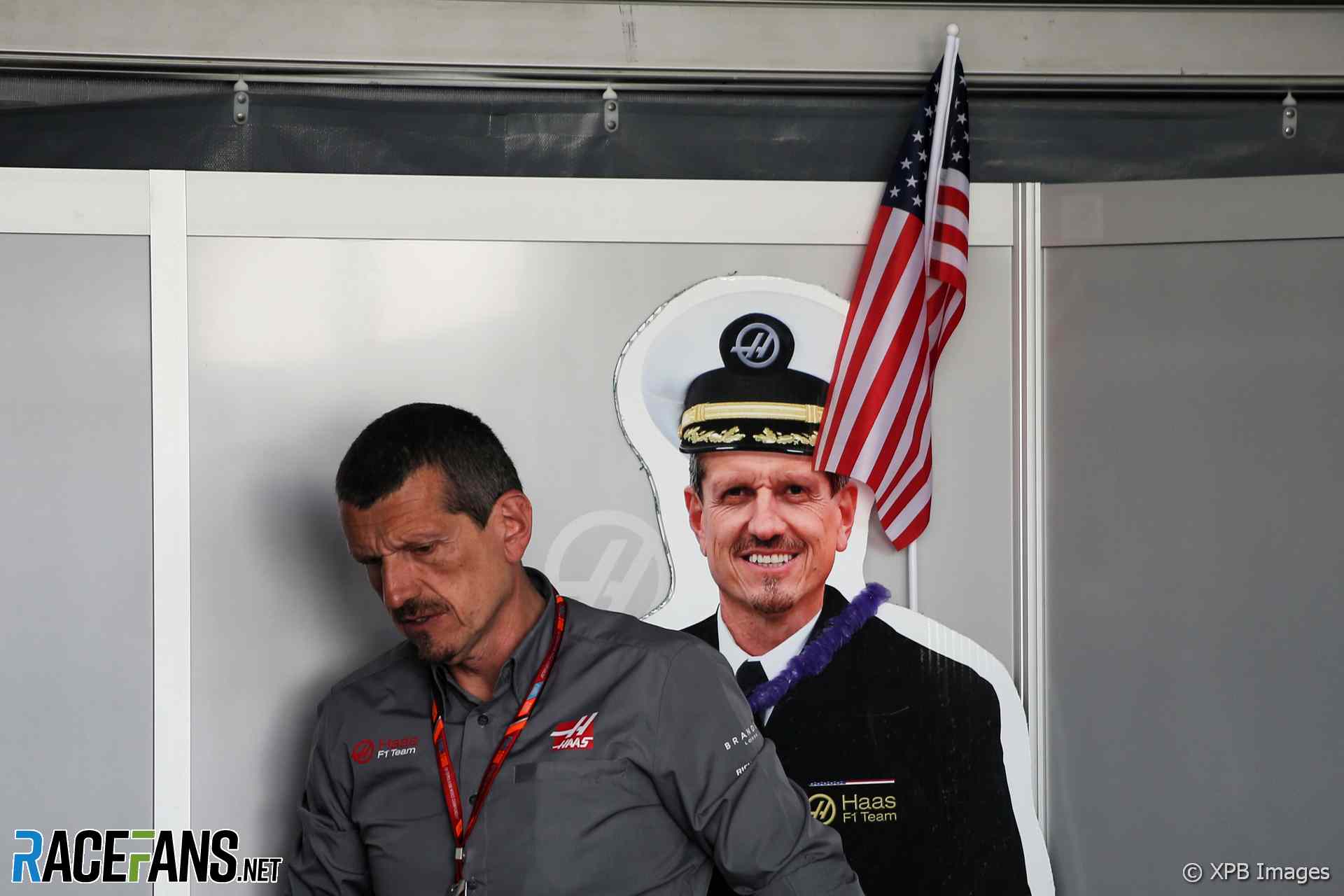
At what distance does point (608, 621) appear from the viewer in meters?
2.12

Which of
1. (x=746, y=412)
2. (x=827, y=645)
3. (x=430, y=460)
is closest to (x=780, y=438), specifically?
(x=746, y=412)

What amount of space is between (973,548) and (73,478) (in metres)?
1.81

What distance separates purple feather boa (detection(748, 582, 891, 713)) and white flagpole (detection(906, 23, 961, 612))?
0.19 ft

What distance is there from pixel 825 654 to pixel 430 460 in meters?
0.96

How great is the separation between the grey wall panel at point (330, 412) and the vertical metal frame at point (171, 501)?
23 mm

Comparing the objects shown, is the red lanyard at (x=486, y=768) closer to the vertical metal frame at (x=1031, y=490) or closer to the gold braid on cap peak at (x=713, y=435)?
the gold braid on cap peak at (x=713, y=435)

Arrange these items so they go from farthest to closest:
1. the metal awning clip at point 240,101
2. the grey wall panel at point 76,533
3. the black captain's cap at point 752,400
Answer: the metal awning clip at point 240,101 < the black captain's cap at point 752,400 < the grey wall panel at point 76,533

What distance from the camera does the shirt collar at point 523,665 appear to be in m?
2.02

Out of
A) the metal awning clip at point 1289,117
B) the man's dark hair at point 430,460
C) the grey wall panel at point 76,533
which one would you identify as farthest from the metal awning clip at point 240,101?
the metal awning clip at point 1289,117

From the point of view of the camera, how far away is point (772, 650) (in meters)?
2.51

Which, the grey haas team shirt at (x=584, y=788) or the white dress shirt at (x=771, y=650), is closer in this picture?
the grey haas team shirt at (x=584, y=788)

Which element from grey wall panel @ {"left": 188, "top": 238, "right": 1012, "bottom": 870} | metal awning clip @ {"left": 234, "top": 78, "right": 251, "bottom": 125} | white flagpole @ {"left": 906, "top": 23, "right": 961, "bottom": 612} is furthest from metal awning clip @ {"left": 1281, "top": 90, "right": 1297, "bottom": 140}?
metal awning clip @ {"left": 234, "top": 78, "right": 251, "bottom": 125}

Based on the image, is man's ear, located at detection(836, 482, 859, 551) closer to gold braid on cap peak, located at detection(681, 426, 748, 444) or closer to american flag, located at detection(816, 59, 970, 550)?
american flag, located at detection(816, 59, 970, 550)

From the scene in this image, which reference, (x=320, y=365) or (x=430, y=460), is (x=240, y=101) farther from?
(x=430, y=460)
